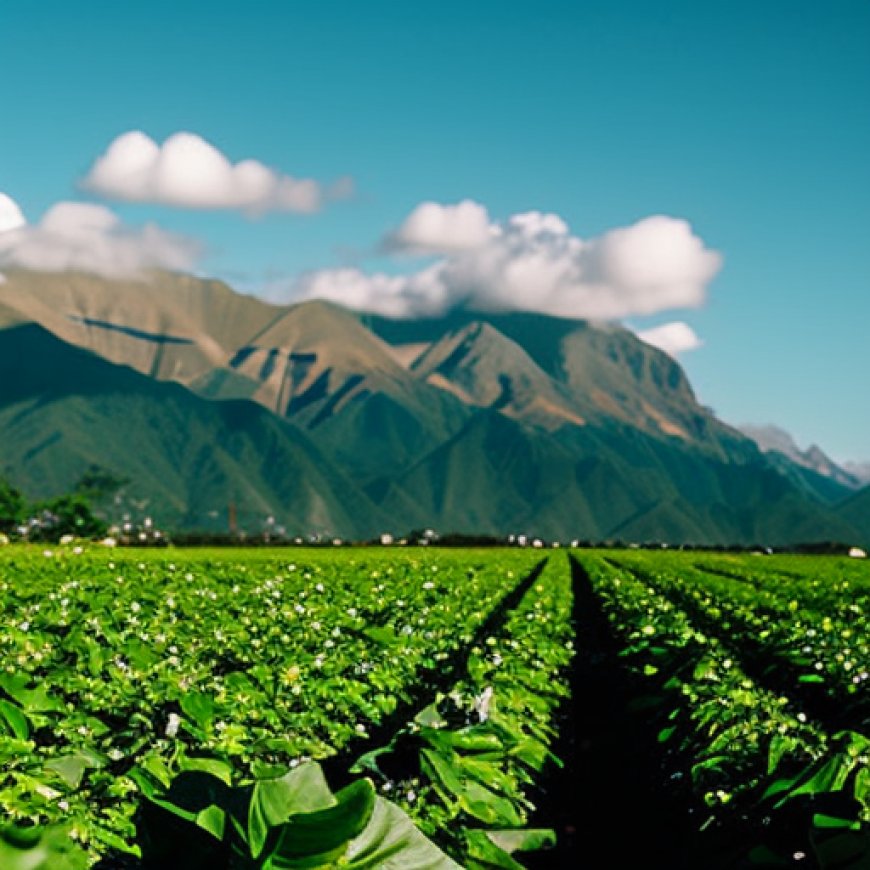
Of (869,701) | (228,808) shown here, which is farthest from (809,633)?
(228,808)

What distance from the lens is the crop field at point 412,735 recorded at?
203 centimetres

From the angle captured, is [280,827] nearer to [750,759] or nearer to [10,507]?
[750,759]

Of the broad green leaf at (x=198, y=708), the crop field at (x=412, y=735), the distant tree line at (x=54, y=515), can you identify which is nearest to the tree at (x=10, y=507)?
the distant tree line at (x=54, y=515)

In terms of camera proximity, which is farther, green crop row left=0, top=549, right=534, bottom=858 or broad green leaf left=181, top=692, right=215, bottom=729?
broad green leaf left=181, top=692, right=215, bottom=729

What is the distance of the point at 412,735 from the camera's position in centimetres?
488

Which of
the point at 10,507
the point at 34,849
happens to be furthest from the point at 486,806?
the point at 10,507

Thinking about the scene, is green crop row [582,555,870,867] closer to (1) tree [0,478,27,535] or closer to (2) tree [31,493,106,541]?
(2) tree [31,493,106,541]

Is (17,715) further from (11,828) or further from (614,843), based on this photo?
(614,843)

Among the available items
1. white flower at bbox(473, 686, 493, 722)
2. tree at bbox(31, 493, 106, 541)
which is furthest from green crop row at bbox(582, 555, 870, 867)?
Result: tree at bbox(31, 493, 106, 541)

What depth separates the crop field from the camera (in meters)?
2.03

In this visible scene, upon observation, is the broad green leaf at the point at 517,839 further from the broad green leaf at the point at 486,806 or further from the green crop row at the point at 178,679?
the green crop row at the point at 178,679

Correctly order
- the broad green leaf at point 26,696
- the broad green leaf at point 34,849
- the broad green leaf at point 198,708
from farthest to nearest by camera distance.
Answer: the broad green leaf at point 26,696, the broad green leaf at point 198,708, the broad green leaf at point 34,849

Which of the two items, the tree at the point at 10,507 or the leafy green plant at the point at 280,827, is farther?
the tree at the point at 10,507

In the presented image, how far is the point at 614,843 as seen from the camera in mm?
8562
